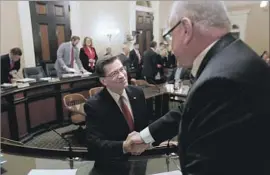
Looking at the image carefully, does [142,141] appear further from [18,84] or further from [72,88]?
[72,88]

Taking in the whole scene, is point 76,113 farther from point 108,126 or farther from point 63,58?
Result: point 108,126

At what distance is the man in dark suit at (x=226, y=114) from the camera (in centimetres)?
63

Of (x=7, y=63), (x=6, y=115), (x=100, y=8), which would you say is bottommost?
(x=6, y=115)

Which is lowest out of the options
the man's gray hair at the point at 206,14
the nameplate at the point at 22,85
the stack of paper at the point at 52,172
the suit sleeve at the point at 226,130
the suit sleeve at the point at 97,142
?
the nameplate at the point at 22,85

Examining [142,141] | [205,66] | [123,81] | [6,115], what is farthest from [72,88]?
[205,66]

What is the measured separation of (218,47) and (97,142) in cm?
88

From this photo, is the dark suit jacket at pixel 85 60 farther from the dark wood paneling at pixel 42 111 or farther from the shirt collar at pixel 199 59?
the shirt collar at pixel 199 59

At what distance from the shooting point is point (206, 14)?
75cm

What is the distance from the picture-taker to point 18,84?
409 cm

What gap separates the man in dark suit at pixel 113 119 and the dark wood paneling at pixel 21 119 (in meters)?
2.64

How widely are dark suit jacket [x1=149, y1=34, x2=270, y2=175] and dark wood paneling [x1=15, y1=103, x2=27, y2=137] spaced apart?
363 cm

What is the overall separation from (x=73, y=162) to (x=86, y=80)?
391 centimetres

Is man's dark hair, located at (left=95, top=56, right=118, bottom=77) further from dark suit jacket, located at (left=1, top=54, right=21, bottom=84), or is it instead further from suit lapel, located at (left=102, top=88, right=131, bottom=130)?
dark suit jacket, located at (left=1, top=54, right=21, bottom=84)

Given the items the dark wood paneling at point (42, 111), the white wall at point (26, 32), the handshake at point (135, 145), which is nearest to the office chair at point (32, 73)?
the white wall at point (26, 32)
